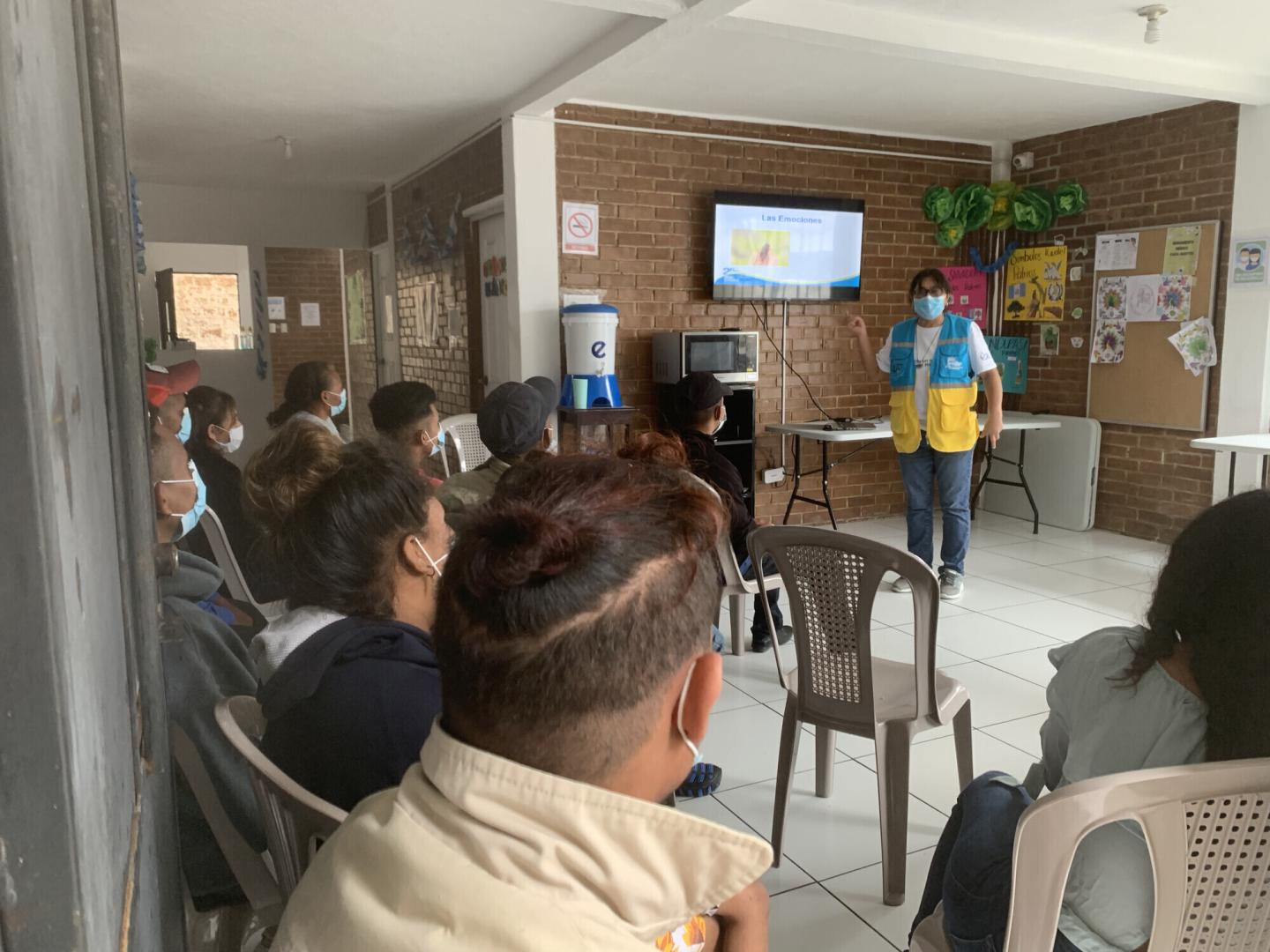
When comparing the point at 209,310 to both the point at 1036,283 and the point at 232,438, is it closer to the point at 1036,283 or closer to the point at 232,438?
the point at 232,438

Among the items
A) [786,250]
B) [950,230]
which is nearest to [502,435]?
[786,250]

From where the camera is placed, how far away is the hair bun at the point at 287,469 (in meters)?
1.77

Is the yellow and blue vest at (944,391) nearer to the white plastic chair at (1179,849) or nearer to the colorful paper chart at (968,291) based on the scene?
the colorful paper chart at (968,291)

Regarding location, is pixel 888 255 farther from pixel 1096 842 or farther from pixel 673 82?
pixel 1096 842

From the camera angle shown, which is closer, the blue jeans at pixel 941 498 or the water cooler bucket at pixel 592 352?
the blue jeans at pixel 941 498

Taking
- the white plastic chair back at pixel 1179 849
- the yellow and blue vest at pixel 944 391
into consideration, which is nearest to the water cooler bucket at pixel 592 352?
the yellow and blue vest at pixel 944 391

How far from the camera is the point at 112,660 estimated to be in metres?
0.79

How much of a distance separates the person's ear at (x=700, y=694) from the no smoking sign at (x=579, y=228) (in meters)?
4.51

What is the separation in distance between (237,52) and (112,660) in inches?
159

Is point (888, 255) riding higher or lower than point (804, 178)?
lower

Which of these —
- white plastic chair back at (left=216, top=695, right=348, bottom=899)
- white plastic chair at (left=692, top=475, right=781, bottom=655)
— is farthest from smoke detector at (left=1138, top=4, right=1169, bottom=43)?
white plastic chair back at (left=216, top=695, right=348, bottom=899)

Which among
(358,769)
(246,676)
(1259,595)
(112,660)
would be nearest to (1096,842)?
(1259,595)

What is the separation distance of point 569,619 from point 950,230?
5879mm

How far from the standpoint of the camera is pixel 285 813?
1.21 metres
